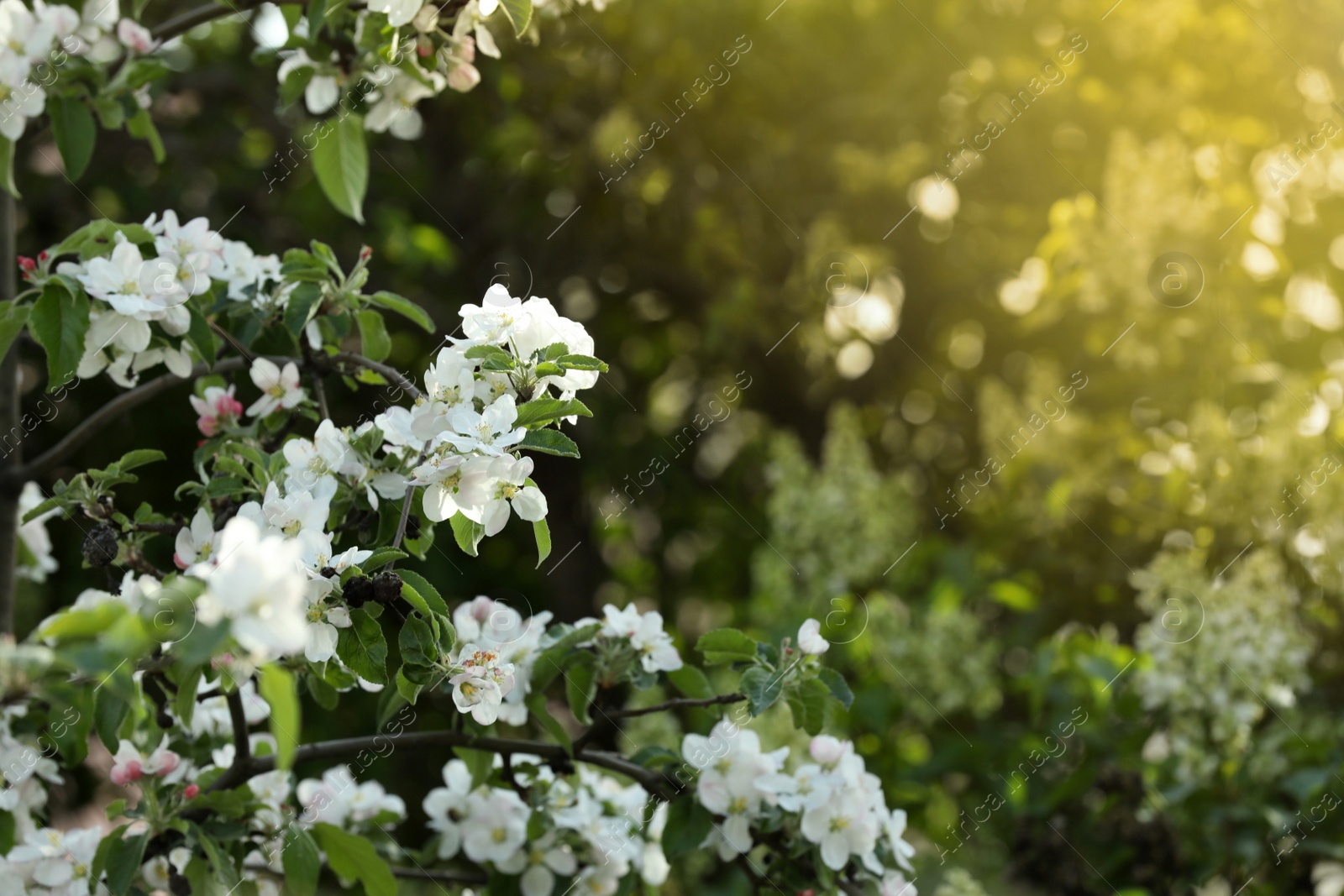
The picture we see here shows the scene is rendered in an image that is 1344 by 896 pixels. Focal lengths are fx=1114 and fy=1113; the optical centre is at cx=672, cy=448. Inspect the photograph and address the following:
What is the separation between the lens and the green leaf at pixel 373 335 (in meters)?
1.11

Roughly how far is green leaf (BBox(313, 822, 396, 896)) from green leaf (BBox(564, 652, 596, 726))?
24cm

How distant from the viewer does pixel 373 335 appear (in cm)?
113

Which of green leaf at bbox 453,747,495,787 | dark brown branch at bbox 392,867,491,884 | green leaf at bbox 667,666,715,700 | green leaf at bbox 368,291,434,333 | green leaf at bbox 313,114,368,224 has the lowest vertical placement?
dark brown branch at bbox 392,867,491,884

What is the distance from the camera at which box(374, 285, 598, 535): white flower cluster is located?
0.78 metres

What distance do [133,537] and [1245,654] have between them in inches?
59.9

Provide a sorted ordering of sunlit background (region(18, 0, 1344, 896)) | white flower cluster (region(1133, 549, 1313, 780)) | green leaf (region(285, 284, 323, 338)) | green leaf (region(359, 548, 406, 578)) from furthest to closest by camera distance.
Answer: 1. sunlit background (region(18, 0, 1344, 896))
2. white flower cluster (region(1133, 549, 1313, 780))
3. green leaf (region(285, 284, 323, 338))
4. green leaf (region(359, 548, 406, 578))

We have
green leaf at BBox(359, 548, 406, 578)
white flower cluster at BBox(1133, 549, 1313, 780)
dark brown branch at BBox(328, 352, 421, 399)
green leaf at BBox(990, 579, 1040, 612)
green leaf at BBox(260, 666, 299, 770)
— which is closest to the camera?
green leaf at BBox(260, 666, 299, 770)

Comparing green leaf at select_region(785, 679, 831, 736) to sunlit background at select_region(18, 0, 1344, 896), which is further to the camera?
sunlit background at select_region(18, 0, 1344, 896)

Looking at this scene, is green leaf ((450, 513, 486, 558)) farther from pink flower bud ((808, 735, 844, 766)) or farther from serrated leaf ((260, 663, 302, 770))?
pink flower bud ((808, 735, 844, 766))

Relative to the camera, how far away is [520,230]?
2.91 metres

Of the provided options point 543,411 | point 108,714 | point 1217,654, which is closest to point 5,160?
point 108,714

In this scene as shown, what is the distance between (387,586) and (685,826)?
0.51 metres

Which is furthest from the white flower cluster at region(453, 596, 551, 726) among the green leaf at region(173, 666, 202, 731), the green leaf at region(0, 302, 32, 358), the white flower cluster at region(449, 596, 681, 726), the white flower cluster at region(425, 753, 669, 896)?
the green leaf at region(0, 302, 32, 358)

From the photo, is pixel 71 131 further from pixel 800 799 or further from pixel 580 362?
pixel 800 799
